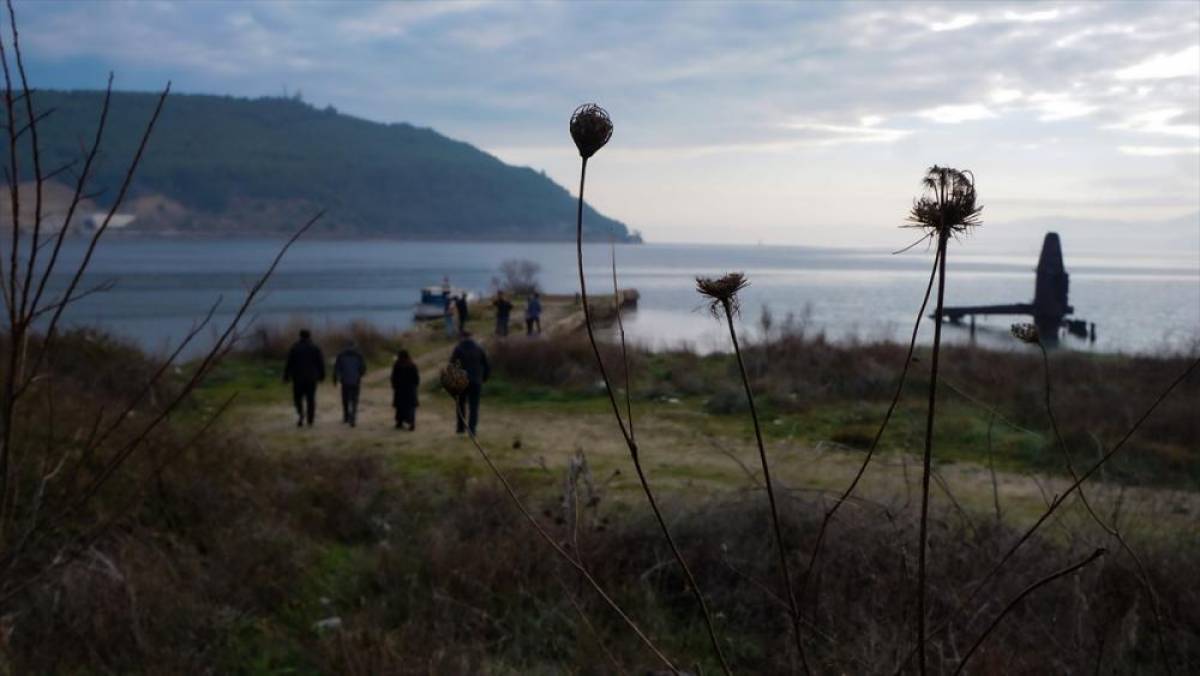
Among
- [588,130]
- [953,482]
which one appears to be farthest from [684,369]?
[588,130]

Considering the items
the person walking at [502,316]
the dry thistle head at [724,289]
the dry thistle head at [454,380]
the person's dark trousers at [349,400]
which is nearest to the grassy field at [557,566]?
the dry thistle head at [454,380]

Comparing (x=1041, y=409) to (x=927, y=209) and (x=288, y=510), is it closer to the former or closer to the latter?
(x=288, y=510)

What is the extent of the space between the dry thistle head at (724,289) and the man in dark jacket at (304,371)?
14.4 meters

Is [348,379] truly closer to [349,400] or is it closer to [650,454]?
[349,400]

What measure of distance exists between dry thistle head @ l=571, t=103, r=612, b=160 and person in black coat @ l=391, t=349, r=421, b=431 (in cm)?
1403

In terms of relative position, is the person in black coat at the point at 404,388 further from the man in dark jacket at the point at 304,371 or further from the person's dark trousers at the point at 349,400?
the man in dark jacket at the point at 304,371

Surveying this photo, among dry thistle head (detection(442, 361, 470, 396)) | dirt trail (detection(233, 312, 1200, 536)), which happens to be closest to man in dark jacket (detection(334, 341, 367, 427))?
dirt trail (detection(233, 312, 1200, 536))

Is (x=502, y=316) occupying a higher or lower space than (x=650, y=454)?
higher

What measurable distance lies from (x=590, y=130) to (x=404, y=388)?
1419 cm

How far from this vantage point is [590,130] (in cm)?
143

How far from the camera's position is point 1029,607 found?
5789 millimetres

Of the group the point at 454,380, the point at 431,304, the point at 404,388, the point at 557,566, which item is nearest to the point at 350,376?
the point at 404,388

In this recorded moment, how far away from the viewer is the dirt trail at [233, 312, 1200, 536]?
9602 mm

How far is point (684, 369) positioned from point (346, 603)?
15903mm
